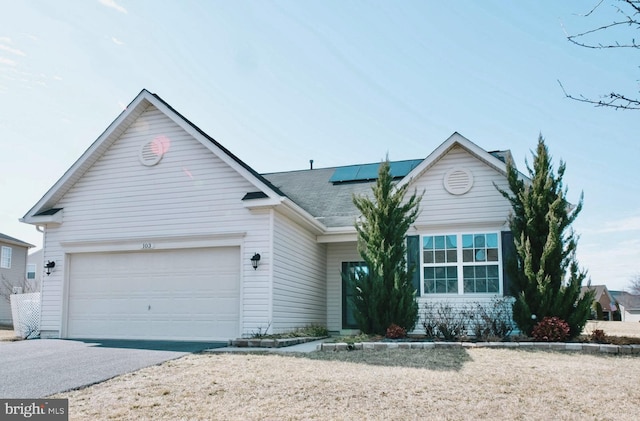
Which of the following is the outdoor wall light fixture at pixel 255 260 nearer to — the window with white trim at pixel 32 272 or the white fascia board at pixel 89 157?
the white fascia board at pixel 89 157

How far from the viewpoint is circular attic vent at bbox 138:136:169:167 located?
1369 centimetres

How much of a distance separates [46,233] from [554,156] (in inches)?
497

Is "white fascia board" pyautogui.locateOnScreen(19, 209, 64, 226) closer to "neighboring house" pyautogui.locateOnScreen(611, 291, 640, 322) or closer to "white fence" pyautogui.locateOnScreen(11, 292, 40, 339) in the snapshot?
"white fence" pyautogui.locateOnScreen(11, 292, 40, 339)

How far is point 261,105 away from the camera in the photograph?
13547 millimetres

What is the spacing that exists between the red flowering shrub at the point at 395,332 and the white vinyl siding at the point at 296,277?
2578 mm

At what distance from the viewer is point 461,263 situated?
1346 cm

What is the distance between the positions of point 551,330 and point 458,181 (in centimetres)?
444

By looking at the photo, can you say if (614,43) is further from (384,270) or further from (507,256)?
(507,256)

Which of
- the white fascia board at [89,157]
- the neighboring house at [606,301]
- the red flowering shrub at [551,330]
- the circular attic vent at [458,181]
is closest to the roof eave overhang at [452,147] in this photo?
the circular attic vent at [458,181]

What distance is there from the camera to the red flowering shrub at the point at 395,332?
11.5 metres

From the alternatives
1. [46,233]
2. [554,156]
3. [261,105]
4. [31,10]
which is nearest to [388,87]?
[261,105]

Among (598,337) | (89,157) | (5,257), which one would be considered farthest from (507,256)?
Result: (5,257)

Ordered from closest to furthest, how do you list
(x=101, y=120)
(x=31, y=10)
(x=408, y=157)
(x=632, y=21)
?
(x=632, y=21) → (x=31, y=10) → (x=101, y=120) → (x=408, y=157)

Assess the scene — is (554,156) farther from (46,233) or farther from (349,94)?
(46,233)
